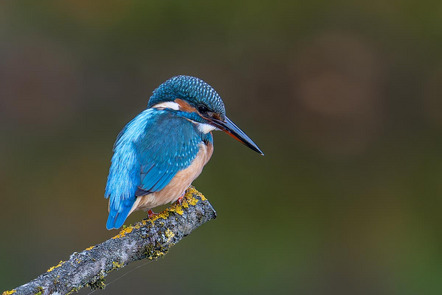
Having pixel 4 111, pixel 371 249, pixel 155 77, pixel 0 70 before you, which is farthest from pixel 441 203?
pixel 0 70

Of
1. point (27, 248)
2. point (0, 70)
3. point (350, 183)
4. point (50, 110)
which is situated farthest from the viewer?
point (0, 70)

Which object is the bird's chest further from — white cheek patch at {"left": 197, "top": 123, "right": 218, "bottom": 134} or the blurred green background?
the blurred green background

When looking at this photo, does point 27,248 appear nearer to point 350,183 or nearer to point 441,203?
point 350,183

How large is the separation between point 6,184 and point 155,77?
3288 millimetres

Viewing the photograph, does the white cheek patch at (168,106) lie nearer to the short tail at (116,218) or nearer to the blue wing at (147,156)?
the blue wing at (147,156)

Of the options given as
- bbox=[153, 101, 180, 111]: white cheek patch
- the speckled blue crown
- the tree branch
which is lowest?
the tree branch

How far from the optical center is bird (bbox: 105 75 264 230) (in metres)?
2.74

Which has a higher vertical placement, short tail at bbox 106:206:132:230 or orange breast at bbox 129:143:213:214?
orange breast at bbox 129:143:213:214

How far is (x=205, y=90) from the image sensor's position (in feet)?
10.0

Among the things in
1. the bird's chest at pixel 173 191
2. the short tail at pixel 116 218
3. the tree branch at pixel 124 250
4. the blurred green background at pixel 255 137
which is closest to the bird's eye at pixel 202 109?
the bird's chest at pixel 173 191

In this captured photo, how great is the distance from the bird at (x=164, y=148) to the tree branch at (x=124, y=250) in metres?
0.12

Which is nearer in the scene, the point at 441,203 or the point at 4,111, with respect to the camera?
the point at 441,203

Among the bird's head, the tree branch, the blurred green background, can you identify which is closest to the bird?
the bird's head

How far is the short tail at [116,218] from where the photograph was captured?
2592 millimetres
